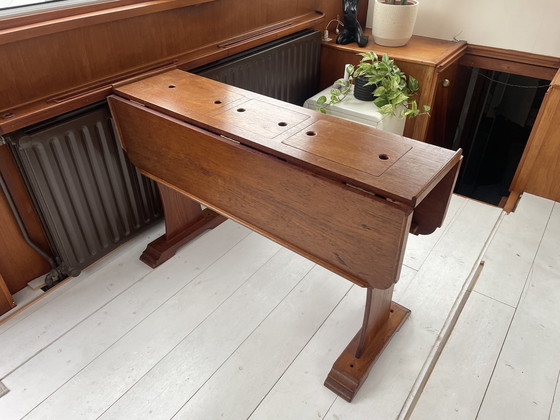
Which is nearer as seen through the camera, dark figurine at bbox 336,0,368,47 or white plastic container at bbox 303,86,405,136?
white plastic container at bbox 303,86,405,136

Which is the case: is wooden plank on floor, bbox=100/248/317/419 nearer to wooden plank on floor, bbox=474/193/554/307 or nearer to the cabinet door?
wooden plank on floor, bbox=474/193/554/307

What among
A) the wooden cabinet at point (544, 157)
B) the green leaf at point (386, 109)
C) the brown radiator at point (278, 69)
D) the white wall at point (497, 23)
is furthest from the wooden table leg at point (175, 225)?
the white wall at point (497, 23)

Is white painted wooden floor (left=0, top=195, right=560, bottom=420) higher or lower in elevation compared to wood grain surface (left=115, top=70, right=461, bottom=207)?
lower

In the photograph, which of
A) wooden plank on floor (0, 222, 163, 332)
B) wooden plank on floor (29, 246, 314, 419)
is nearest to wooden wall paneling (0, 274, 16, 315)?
wooden plank on floor (0, 222, 163, 332)

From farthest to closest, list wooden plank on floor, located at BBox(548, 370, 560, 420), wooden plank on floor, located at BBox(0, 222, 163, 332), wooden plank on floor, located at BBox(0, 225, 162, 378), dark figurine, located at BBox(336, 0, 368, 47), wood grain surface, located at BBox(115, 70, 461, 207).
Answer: dark figurine, located at BBox(336, 0, 368, 47), wooden plank on floor, located at BBox(0, 222, 163, 332), wooden plank on floor, located at BBox(0, 225, 162, 378), wooden plank on floor, located at BBox(548, 370, 560, 420), wood grain surface, located at BBox(115, 70, 461, 207)

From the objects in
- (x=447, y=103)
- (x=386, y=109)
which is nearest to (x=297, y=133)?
(x=386, y=109)

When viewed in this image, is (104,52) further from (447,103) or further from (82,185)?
(447,103)

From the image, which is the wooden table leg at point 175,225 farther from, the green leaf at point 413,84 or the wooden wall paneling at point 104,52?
the green leaf at point 413,84

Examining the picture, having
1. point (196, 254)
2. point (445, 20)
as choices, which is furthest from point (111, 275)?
point (445, 20)

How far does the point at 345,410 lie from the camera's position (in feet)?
4.31

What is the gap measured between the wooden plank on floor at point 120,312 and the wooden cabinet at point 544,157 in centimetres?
139

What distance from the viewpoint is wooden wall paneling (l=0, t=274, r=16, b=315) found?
1549 millimetres

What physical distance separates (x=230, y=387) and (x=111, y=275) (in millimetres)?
739

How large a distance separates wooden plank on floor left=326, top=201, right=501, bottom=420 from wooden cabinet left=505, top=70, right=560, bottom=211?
0.25m
